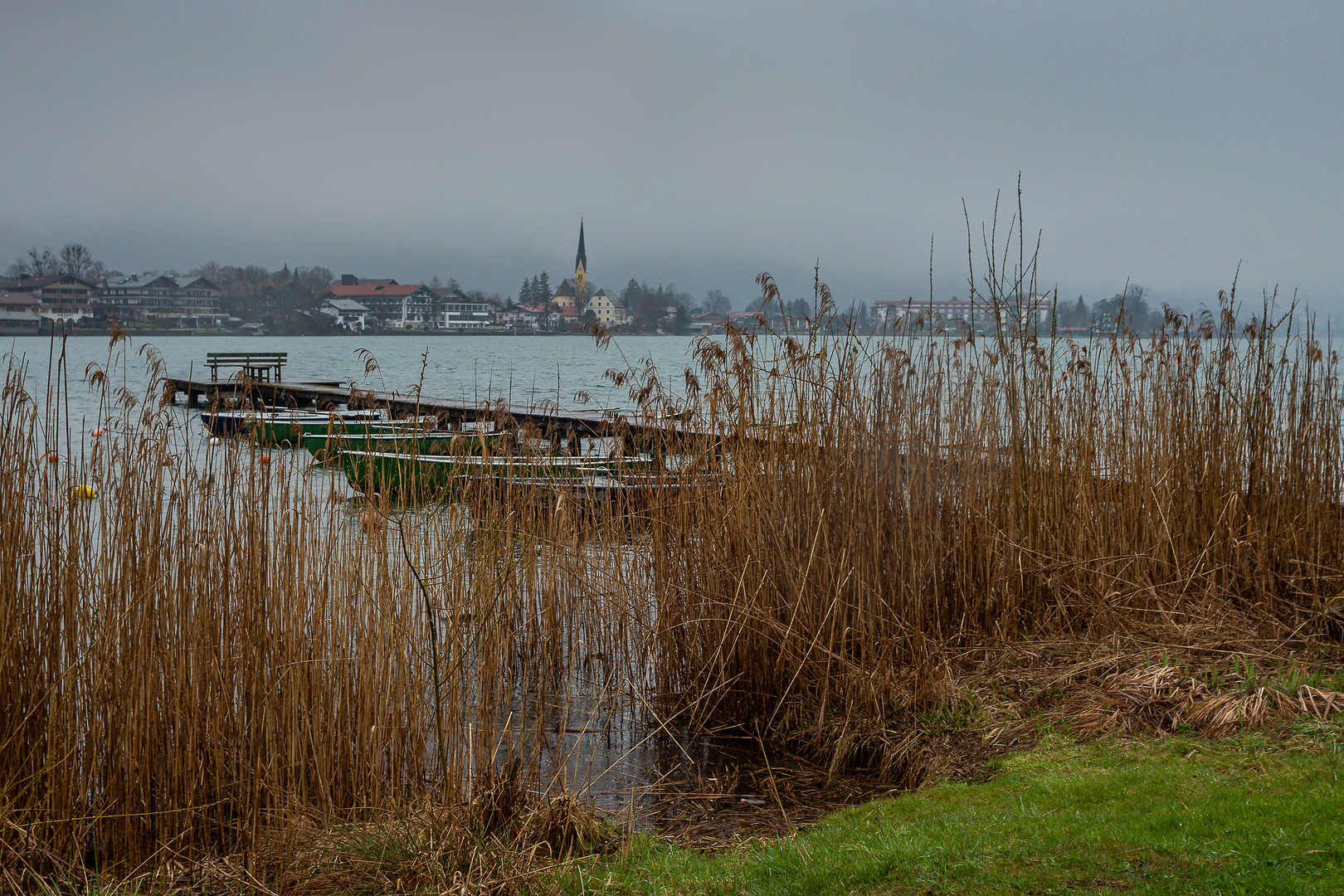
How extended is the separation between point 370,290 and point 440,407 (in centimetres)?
8106

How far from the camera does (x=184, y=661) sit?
10.6ft

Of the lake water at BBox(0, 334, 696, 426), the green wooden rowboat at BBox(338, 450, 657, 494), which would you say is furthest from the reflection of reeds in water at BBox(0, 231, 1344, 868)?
the lake water at BBox(0, 334, 696, 426)

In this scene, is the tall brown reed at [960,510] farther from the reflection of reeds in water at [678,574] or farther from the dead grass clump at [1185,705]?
the dead grass clump at [1185,705]

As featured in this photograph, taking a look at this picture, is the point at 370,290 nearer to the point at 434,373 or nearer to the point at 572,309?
the point at 434,373

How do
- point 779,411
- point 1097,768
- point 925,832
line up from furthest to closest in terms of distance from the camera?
point 779,411 → point 1097,768 → point 925,832

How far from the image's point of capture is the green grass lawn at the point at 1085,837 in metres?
2.57

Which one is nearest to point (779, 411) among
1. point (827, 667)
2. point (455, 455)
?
point (827, 667)

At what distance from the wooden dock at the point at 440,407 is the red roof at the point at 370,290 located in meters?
58.8

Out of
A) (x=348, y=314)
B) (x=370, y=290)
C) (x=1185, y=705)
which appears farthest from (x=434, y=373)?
(x=370, y=290)

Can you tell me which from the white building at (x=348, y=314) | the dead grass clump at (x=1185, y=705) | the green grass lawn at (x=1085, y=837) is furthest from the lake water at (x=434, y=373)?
the green grass lawn at (x=1085, y=837)

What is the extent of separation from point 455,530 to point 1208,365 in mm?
4505

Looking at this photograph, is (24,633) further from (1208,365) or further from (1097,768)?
(1208,365)

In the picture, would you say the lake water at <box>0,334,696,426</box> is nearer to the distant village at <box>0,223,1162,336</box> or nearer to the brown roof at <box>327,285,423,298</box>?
the distant village at <box>0,223,1162,336</box>

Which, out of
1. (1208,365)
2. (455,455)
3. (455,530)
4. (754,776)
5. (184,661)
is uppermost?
(1208,365)
